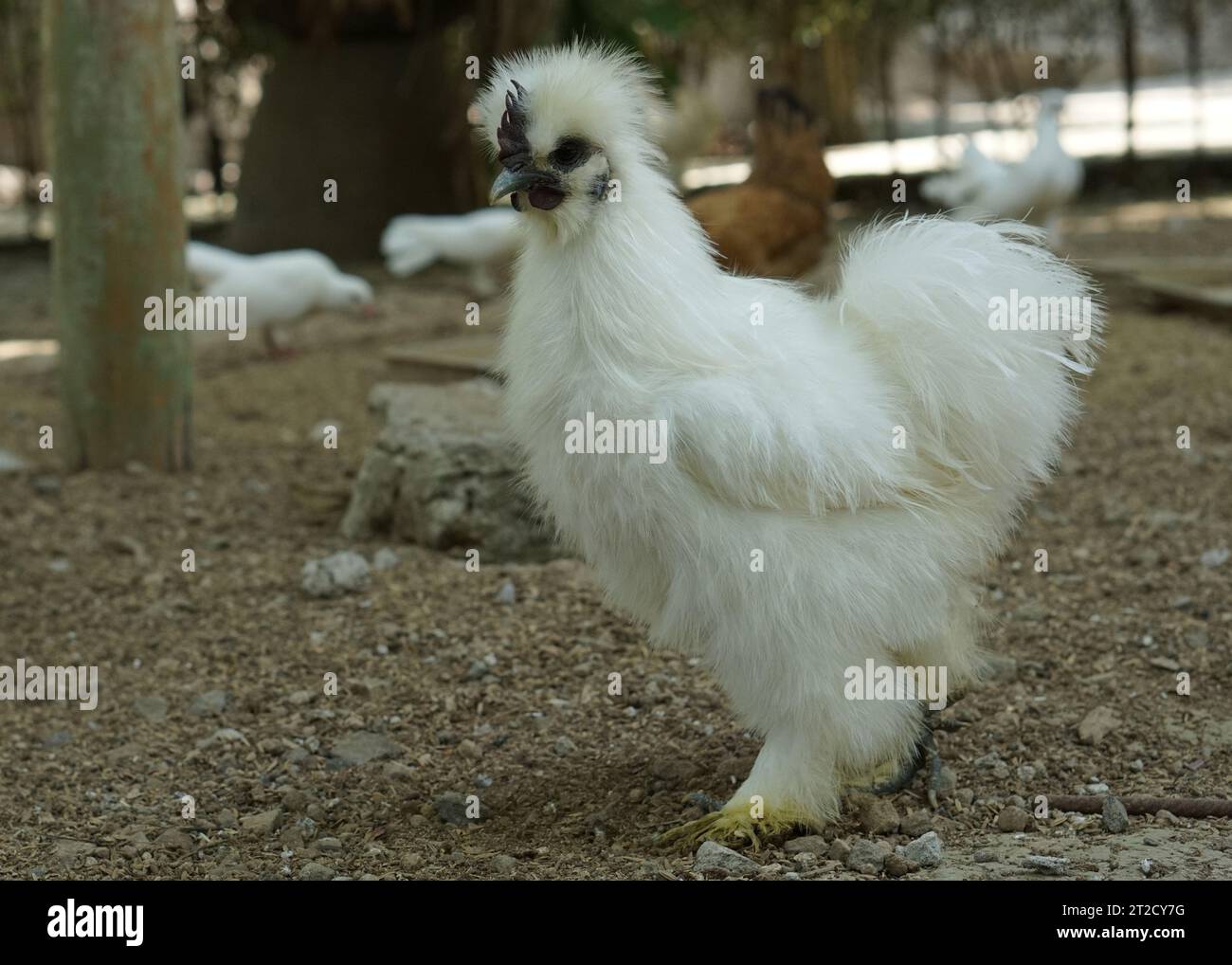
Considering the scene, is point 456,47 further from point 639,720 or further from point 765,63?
point 639,720

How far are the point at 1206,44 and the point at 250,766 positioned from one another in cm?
2384

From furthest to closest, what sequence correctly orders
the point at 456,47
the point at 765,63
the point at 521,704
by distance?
the point at 765,63 < the point at 456,47 < the point at 521,704

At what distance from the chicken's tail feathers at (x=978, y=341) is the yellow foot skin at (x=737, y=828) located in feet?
3.04

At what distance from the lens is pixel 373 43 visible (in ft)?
41.9

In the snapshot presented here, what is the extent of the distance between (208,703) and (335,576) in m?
0.89

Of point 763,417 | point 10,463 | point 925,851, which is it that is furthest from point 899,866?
point 10,463

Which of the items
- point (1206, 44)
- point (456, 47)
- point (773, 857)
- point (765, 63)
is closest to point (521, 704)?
point (773, 857)

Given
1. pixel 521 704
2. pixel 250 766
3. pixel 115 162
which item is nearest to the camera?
pixel 250 766

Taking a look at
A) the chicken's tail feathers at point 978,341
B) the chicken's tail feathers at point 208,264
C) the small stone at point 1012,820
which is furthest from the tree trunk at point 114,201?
the small stone at point 1012,820

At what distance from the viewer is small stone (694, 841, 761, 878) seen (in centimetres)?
333

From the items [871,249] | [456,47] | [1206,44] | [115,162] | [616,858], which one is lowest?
[616,858]

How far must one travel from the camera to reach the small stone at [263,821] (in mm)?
3838

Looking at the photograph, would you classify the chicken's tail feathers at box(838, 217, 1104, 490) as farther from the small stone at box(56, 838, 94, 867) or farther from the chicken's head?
the small stone at box(56, 838, 94, 867)

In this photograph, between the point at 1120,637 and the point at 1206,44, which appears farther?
the point at 1206,44
